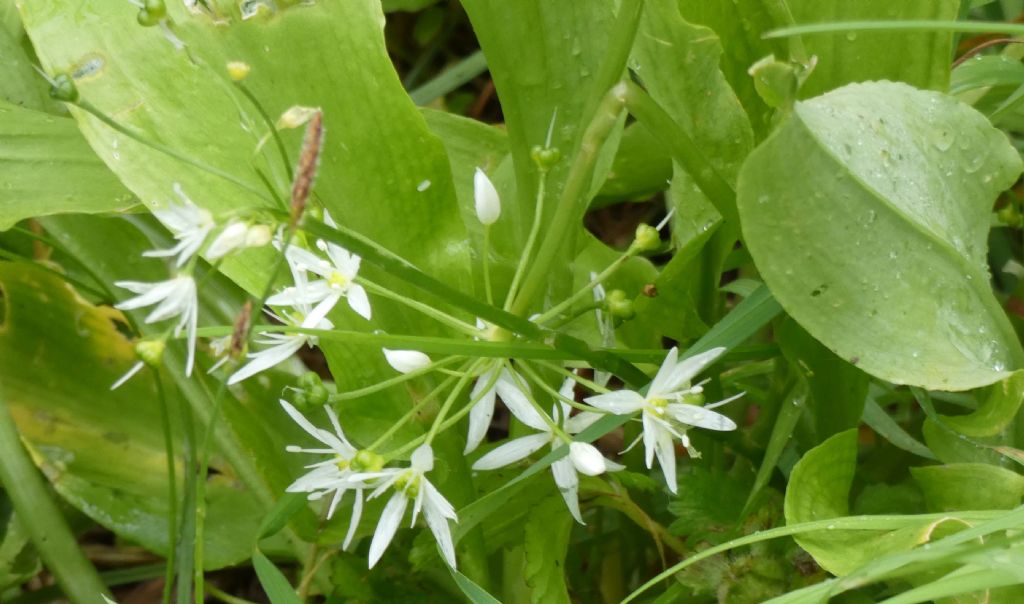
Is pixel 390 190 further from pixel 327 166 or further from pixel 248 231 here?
pixel 248 231

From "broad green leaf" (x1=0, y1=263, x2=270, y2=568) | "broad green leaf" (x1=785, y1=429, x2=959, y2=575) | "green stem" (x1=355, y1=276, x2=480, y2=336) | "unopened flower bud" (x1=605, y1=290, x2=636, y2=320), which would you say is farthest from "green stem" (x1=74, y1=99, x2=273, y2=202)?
"broad green leaf" (x1=0, y1=263, x2=270, y2=568)

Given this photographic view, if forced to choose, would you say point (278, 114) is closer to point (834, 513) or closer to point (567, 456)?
point (567, 456)

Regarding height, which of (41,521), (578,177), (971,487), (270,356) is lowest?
(41,521)

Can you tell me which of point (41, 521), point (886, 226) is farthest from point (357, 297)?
point (41, 521)

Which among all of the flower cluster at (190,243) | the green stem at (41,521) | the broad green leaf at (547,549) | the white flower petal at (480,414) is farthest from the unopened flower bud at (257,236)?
the green stem at (41,521)

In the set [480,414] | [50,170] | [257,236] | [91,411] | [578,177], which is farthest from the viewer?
[91,411]
